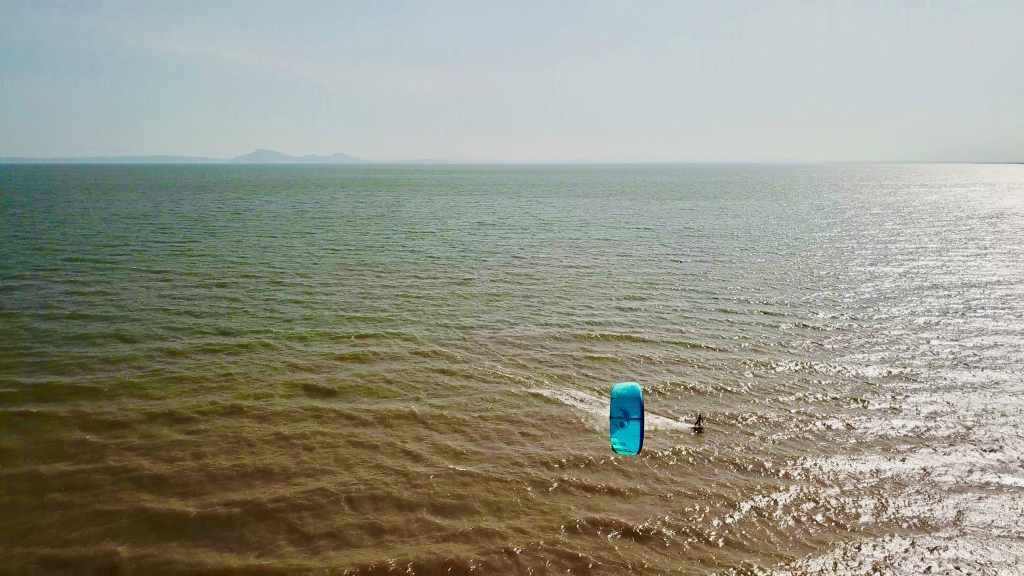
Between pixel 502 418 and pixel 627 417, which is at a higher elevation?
pixel 627 417

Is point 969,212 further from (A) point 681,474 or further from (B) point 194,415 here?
(B) point 194,415

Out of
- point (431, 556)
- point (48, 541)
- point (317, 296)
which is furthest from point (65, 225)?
point (431, 556)

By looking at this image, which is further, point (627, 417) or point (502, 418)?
point (502, 418)

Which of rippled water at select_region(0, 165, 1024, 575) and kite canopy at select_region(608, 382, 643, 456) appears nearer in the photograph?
rippled water at select_region(0, 165, 1024, 575)
